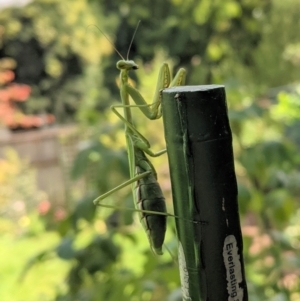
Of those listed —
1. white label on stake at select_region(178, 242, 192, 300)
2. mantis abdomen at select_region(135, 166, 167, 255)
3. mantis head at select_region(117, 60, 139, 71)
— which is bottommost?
white label on stake at select_region(178, 242, 192, 300)

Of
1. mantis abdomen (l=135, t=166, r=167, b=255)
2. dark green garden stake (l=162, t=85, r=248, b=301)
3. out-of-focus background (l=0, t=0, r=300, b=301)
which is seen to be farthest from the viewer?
out-of-focus background (l=0, t=0, r=300, b=301)

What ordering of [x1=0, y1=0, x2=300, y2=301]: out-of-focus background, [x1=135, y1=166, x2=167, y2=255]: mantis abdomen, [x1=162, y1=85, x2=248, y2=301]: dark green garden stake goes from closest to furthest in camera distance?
[x1=162, y1=85, x2=248, y2=301]: dark green garden stake < [x1=135, y1=166, x2=167, y2=255]: mantis abdomen < [x1=0, y1=0, x2=300, y2=301]: out-of-focus background

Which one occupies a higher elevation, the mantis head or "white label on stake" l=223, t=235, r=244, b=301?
the mantis head

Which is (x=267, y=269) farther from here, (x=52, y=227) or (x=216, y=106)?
(x=216, y=106)

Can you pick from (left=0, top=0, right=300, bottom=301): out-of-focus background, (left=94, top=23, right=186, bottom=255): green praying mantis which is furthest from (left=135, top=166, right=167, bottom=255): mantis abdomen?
(left=0, top=0, right=300, bottom=301): out-of-focus background

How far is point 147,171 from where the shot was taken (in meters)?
0.39

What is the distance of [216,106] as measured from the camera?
0.24 metres

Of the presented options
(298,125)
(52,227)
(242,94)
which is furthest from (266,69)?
(52,227)

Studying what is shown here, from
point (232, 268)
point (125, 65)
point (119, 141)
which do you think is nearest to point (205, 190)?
point (232, 268)

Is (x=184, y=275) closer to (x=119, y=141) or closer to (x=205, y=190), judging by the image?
(x=205, y=190)

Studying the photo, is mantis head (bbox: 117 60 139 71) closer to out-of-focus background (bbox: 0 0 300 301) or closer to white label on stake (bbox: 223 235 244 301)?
out-of-focus background (bbox: 0 0 300 301)

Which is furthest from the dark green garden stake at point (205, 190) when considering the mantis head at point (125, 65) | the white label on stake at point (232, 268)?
the mantis head at point (125, 65)

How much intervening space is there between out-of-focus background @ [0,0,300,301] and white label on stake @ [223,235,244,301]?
13.0 inches

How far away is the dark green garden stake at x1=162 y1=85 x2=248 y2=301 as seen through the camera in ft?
0.78
